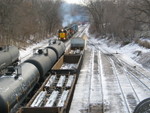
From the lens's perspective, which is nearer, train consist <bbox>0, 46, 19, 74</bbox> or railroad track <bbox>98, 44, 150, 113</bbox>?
railroad track <bbox>98, 44, 150, 113</bbox>

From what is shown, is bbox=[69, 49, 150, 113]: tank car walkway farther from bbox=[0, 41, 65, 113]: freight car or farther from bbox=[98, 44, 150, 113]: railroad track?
bbox=[0, 41, 65, 113]: freight car

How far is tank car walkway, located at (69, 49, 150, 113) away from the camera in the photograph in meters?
13.7

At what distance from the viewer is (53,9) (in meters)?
73.5

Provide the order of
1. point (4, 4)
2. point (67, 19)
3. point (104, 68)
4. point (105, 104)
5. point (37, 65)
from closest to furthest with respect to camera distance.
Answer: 1. point (105, 104)
2. point (37, 65)
3. point (104, 68)
4. point (4, 4)
5. point (67, 19)

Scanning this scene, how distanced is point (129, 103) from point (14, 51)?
1166 cm

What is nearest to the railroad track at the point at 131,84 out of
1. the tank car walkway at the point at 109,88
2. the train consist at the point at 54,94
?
the tank car walkway at the point at 109,88

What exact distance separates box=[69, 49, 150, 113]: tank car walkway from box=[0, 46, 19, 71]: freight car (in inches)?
221

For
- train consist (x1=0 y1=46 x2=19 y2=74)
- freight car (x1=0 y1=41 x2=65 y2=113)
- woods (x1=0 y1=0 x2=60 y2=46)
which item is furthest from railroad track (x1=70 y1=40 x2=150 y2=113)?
woods (x1=0 y1=0 x2=60 y2=46)

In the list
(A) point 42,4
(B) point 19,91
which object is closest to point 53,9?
(A) point 42,4

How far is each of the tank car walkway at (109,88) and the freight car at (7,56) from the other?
5622mm

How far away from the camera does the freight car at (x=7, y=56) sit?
59.9 ft

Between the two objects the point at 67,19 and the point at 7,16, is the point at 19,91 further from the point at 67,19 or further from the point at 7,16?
the point at 67,19

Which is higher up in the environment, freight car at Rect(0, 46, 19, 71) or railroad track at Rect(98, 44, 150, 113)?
freight car at Rect(0, 46, 19, 71)

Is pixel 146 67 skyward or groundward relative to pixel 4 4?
groundward
